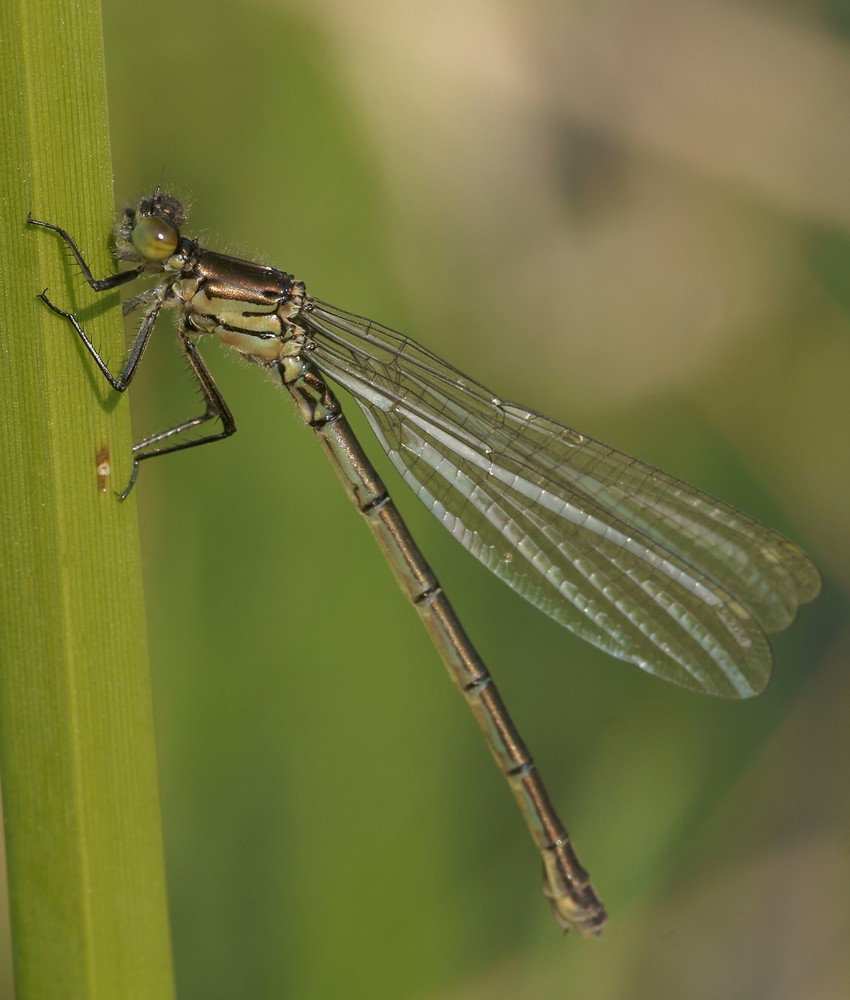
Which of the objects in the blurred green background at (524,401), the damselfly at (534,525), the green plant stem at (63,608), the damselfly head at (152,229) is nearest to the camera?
the green plant stem at (63,608)

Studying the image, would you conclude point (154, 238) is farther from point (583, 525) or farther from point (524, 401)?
point (524, 401)

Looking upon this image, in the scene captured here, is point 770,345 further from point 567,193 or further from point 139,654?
point 139,654

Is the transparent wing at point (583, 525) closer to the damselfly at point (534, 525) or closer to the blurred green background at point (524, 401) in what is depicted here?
the damselfly at point (534, 525)

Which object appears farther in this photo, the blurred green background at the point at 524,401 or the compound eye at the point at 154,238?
the blurred green background at the point at 524,401

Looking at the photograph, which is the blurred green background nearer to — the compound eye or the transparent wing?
the transparent wing

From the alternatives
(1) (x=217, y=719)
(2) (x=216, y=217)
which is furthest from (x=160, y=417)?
(1) (x=217, y=719)

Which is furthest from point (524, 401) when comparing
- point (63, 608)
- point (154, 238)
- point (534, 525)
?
point (63, 608)

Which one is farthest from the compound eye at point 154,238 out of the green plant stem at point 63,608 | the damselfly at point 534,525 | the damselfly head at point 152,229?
the green plant stem at point 63,608
